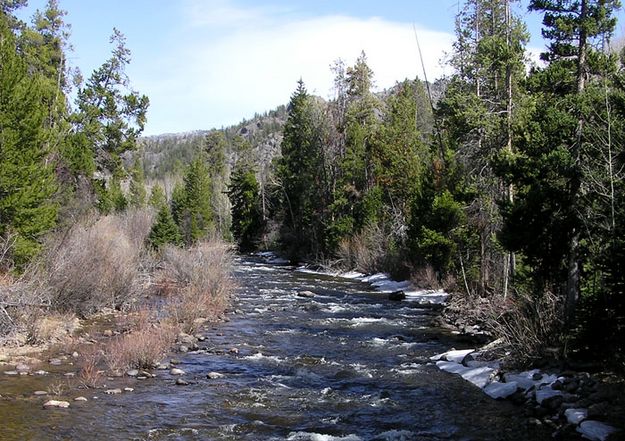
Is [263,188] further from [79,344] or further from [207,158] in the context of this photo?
[79,344]

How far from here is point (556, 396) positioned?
1183cm

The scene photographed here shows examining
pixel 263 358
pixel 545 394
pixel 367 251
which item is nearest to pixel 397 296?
pixel 367 251

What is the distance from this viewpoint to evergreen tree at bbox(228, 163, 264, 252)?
243 feet

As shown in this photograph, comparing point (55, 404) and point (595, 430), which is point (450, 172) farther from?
point (55, 404)

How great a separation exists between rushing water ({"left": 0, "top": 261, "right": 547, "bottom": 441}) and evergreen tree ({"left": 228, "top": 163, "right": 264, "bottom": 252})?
172 feet

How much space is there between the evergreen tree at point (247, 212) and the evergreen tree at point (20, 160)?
169ft

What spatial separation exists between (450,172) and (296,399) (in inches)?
774

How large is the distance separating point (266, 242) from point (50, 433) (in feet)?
200

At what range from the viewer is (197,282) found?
83.1 ft

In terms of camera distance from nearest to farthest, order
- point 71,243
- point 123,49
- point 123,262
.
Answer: point 71,243, point 123,262, point 123,49

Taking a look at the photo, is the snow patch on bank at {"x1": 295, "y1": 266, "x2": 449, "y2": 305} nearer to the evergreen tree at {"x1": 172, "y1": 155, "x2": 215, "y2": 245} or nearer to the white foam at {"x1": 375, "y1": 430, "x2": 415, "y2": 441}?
the evergreen tree at {"x1": 172, "y1": 155, "x2": 215, "y2": 245}

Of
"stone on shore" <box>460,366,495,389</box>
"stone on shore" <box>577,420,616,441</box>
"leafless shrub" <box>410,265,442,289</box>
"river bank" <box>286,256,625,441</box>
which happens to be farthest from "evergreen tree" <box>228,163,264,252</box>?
"stone on shore" <box>577,420,616,441</box>

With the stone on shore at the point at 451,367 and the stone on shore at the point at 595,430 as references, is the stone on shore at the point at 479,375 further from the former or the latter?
the stone on shore at the point at 595,430

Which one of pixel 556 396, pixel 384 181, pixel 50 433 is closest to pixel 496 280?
pixel 556 396
